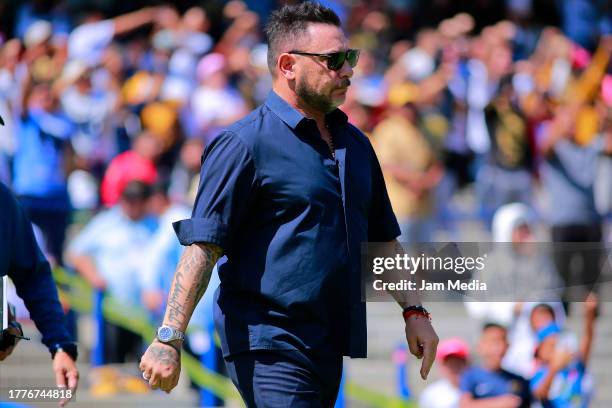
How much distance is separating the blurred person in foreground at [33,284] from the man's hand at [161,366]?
84cm

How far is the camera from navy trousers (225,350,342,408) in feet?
13.7

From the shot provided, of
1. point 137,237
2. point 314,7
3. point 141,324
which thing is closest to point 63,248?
point 137,237

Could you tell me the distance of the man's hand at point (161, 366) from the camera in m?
3.95

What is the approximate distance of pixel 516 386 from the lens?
769 cm

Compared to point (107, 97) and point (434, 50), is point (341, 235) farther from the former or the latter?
point (434, 50)

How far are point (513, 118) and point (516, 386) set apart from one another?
4713 mm

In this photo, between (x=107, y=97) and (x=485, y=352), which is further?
(x=107, y=97)

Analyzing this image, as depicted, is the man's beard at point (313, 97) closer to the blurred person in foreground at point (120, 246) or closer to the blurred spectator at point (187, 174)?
the blurred person in foreground at point (120, 246)

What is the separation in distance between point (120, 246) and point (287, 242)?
5516 mm

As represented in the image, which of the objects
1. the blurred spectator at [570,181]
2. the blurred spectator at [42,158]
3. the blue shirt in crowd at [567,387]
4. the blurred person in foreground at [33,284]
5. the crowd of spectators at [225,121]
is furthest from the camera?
the blurred spectator at [570,181]

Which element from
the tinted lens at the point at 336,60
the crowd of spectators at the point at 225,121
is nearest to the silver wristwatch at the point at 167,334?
the tinted lens at the point at 336,60

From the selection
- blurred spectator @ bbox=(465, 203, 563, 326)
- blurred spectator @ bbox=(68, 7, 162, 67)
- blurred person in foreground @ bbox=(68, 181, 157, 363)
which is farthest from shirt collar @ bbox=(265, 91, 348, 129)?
blurred spectator @ bbox=(68, 7, 162, 67)

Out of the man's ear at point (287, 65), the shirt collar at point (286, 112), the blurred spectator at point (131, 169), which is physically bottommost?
the shirt collar at point (286, 112)

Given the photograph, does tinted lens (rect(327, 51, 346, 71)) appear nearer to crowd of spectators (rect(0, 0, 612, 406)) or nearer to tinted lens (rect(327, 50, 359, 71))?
tinted lens (rect(327, 50, 359, 71))
